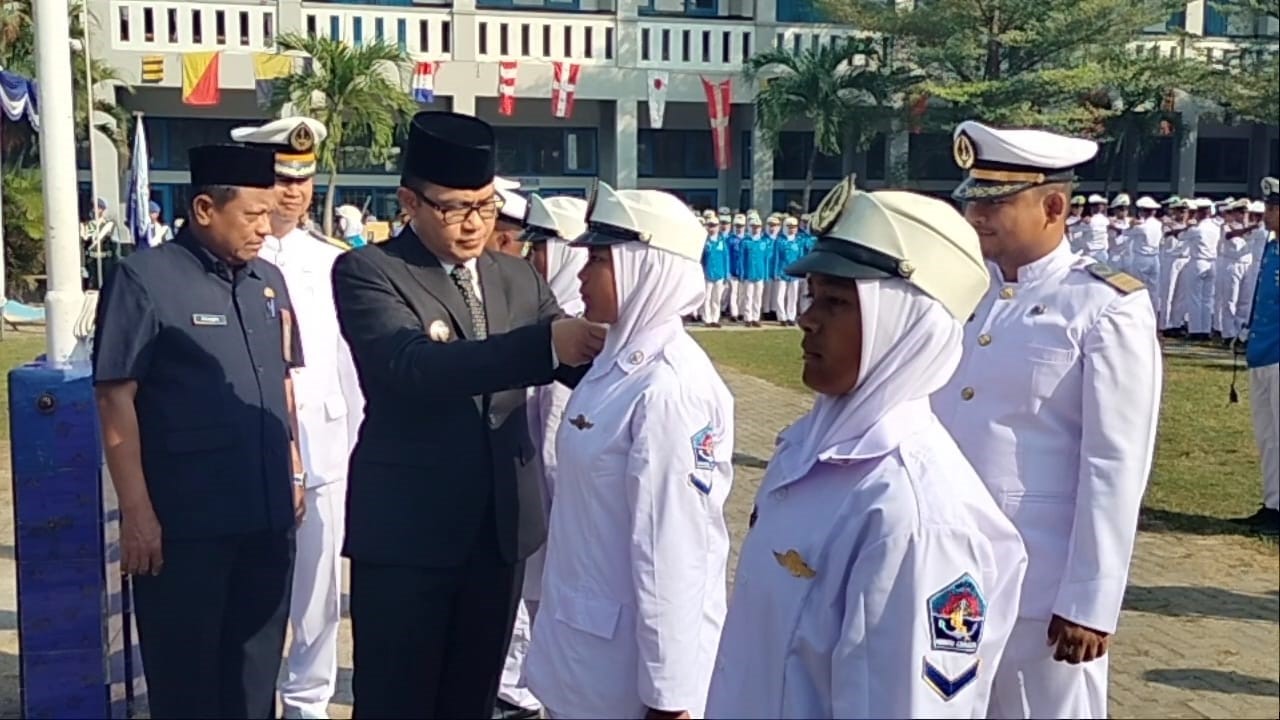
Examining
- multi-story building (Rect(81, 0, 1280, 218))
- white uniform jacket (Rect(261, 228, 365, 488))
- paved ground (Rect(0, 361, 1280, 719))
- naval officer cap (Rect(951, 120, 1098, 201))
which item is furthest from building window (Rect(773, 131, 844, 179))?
naval officer cap (Rect(951, 120, 1098, 201))

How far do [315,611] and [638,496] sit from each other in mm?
2158

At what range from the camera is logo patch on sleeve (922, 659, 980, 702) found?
77.2 inches

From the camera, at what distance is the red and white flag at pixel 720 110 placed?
26.2m

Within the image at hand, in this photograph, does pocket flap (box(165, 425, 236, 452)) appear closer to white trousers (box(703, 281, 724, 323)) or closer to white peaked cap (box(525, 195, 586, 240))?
white peaked cap (box(525, 195, 586, 240))

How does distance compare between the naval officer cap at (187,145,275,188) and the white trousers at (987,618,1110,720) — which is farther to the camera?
the naval officer cap at (187,145,275,188)

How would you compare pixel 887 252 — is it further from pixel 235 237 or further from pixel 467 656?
→ pixel 235 237

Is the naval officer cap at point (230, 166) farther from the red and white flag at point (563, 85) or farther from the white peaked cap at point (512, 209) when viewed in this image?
the red and white flag at point (563, 85)

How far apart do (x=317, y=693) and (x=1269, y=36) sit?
375 centimetres

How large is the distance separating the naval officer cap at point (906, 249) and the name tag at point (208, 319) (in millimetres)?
2033

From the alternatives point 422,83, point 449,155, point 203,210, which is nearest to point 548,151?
point 422,83

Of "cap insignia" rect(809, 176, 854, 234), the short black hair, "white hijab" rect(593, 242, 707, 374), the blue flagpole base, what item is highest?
"cap insignia" rect(809, 176, 854, 234)

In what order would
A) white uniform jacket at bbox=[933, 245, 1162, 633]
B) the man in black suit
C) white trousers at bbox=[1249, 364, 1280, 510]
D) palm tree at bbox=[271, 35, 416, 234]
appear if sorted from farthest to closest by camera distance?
palm tree at bbox=[271, 35, 416, 234], white trousers at bbox=[1249, 364, 1280, 510], the man in black suit, white uniform jacket at bbox=[933, 245, 1162, 633]

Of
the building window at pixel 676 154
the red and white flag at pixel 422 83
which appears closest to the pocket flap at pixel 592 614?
the red and white flag at pixel 422 83

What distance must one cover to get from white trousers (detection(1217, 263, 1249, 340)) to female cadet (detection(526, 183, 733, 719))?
16.2 metres
